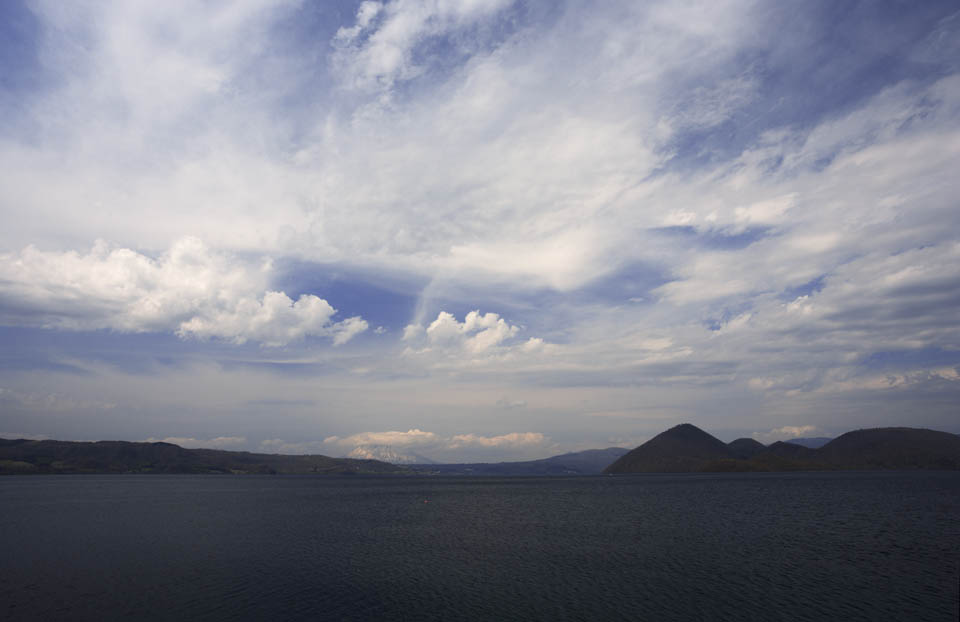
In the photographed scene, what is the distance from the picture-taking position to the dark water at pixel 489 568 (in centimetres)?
4500

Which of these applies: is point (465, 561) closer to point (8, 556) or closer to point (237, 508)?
point (8, 556)

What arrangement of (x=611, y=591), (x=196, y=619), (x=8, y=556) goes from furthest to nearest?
(x=8, y=556) < (x=611, y=591) < (x=196, y=619)

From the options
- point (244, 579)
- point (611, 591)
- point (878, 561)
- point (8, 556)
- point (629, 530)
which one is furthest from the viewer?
point (629, 530)

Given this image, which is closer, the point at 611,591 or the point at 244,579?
the point at 611,591

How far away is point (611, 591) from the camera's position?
164 ft

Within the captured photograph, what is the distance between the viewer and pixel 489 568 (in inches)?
2420

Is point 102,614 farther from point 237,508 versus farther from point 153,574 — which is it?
point 237,508

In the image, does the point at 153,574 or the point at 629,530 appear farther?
the point at 629,530

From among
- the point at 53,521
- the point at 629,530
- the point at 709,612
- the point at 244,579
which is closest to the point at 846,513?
the point at 629,530

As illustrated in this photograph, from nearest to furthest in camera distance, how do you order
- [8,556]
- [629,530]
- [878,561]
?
1. [878,561]
2. [8,556]
3. [629,530]

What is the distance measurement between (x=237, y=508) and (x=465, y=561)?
108169 mm

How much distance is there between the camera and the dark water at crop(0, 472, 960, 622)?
45.0 m

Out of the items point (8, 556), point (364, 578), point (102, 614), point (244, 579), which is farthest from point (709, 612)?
point (8, 556)

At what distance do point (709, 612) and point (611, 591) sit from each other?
9599 millimetres
